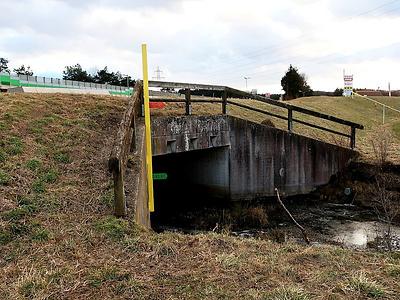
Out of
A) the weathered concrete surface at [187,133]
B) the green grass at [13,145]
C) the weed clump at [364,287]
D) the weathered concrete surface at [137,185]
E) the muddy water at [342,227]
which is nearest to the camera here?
the weed clump at [364,287]

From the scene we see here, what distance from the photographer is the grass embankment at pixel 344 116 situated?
46.3 ft

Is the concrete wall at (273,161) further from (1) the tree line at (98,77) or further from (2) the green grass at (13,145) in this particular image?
(1) the tree line at (98,77)

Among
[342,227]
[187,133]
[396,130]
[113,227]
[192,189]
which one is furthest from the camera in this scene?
[396,130]

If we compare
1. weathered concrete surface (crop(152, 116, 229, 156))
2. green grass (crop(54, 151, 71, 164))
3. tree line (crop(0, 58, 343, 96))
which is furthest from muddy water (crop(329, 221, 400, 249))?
tree line (crop(0, 58, 343, 96))

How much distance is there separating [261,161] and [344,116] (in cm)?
1633

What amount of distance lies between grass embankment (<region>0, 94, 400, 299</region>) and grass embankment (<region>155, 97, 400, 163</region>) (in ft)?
18.8

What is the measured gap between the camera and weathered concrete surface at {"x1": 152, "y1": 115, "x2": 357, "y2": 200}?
12.6 metres

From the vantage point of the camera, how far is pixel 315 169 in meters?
13.1

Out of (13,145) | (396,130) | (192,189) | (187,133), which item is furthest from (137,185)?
(396,130)

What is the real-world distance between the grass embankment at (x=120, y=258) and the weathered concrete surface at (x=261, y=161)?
21.7 ft

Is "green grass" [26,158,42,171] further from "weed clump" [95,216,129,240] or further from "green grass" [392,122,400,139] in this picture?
"green grass" [392,122,400,139]

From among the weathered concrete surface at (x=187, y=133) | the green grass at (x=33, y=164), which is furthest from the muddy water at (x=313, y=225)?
the green grass at (x=33, y=164)

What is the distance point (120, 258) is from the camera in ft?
13.3

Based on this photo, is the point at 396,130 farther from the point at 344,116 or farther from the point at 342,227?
the point at 342,227
